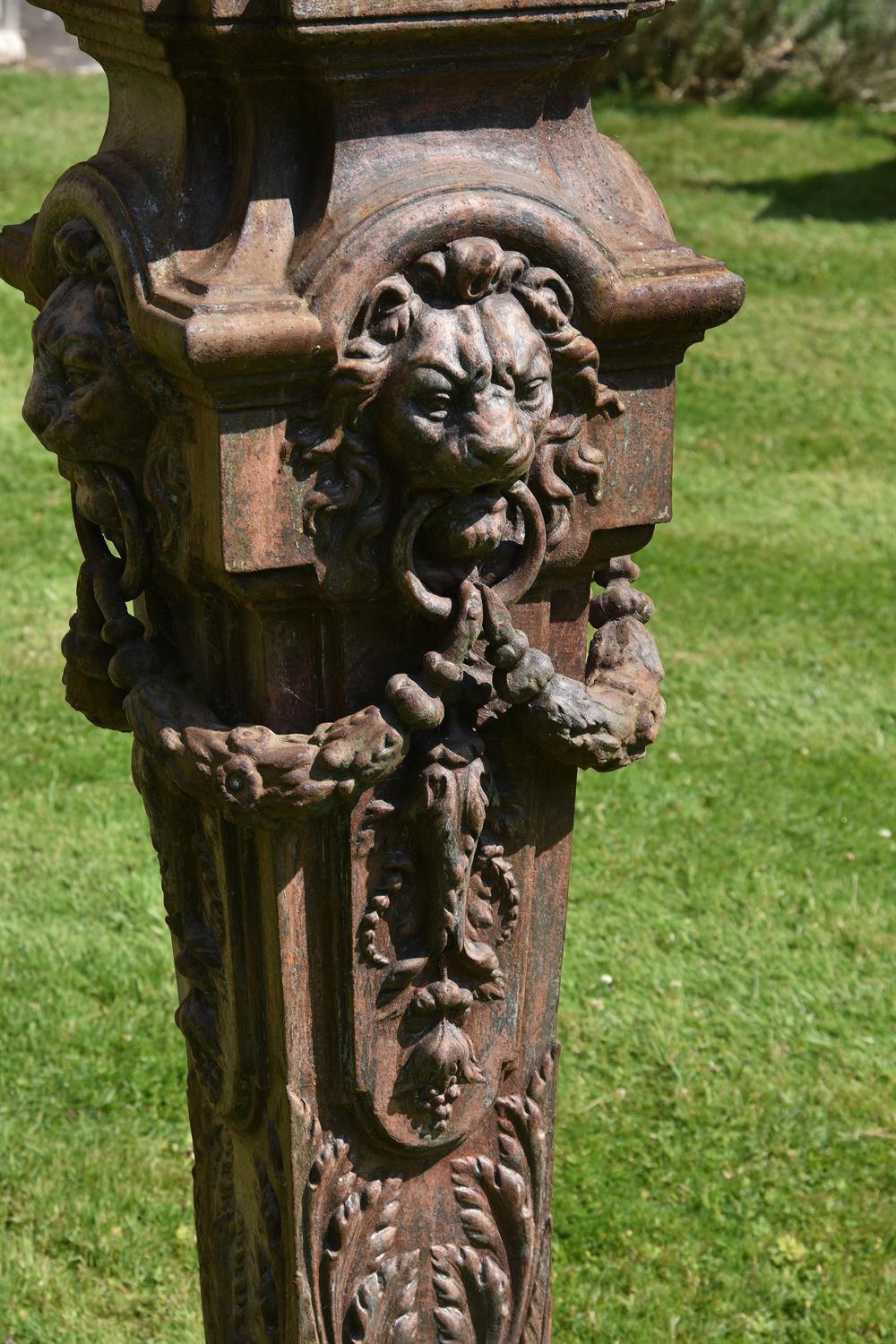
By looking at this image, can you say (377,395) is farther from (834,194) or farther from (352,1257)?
(834,194)

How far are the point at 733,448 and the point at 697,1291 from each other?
16.2 feet

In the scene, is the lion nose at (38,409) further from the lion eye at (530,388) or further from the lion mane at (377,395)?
the lion eye at (530,388)

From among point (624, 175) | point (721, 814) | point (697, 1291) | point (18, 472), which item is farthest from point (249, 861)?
point (18, 472)

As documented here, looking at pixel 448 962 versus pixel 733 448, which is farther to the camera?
pixel 733 448

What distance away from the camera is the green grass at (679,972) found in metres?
3.92

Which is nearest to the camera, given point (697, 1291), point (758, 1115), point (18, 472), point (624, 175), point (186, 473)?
point (186, 473)

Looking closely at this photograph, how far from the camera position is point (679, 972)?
4840 mm

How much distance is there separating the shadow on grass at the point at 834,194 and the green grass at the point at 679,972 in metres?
3.61

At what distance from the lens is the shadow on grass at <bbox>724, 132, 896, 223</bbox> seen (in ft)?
36.8

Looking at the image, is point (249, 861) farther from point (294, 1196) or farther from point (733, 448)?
point (733, 448)

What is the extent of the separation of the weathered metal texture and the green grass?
4.47 ft

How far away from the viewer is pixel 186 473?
2150 millimetres

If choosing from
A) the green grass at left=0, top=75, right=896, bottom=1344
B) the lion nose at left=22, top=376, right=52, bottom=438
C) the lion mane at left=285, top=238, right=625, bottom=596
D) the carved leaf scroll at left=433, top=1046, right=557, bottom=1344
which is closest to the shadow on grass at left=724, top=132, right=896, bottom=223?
the green grass at left=0, top=75, right=896, bottom=1344

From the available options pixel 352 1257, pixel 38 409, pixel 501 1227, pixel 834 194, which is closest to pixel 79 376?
pixel 38 409
